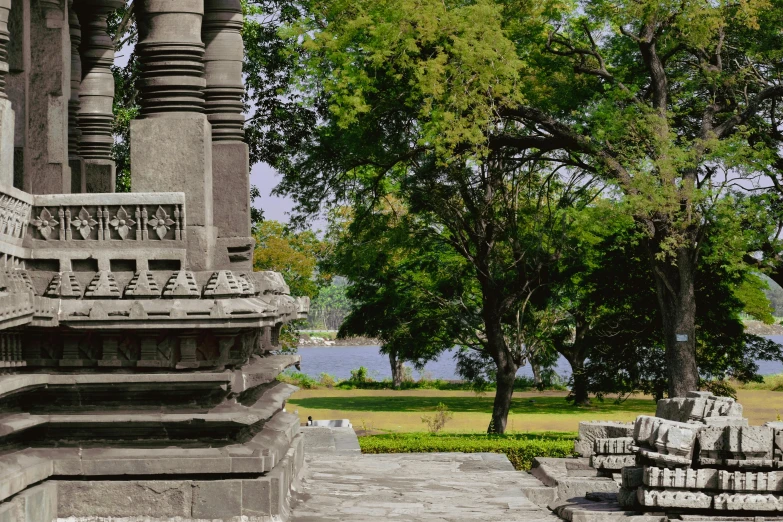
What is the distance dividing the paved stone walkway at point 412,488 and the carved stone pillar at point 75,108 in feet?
14.5

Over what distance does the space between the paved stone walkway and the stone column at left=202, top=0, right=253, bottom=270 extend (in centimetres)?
247

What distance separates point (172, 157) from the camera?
8.52 m

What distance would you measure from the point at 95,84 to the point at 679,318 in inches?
470

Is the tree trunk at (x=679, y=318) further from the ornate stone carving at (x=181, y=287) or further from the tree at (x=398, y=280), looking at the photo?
the ornate stone carving at (x=181, y=287)

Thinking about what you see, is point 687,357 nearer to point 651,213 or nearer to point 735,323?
point 651,213

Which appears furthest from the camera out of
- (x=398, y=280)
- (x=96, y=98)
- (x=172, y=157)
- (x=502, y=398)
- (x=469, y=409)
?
(x=469, y=409)

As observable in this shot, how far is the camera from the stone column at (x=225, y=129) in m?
10.9

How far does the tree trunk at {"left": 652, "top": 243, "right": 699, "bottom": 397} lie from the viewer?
811 inches

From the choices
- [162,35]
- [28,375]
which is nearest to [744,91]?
[162,35]

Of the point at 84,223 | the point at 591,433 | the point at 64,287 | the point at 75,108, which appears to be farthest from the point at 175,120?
the point at 591,433

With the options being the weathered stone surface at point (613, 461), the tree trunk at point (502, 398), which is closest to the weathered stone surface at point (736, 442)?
the weathered stone surface at point (613, 461)

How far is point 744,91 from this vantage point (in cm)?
2191

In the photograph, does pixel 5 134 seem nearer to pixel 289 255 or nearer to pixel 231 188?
pixel 231 188

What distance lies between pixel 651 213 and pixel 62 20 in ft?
39.5
